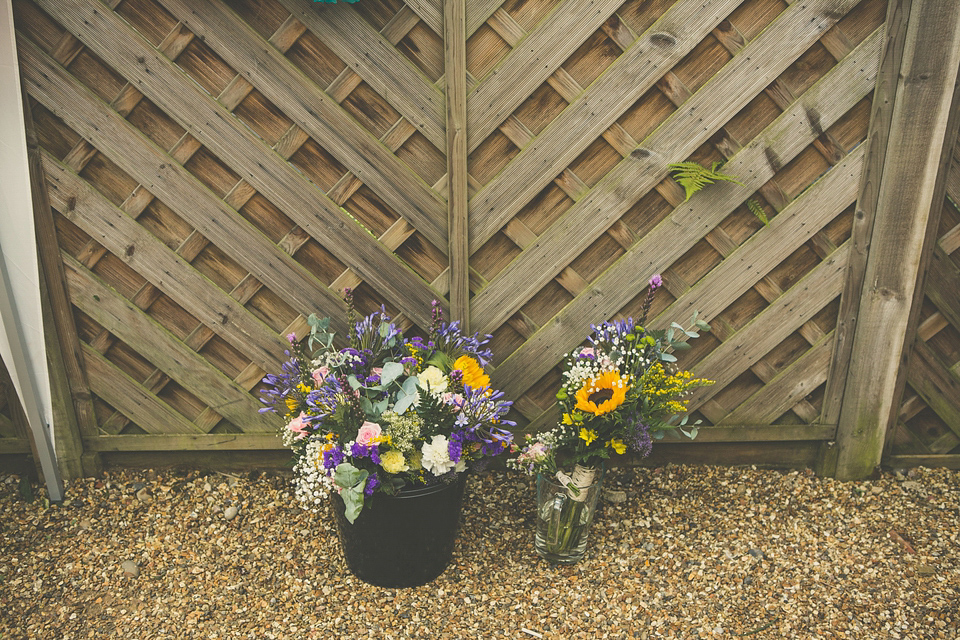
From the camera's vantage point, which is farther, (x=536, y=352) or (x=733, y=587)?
(x=536, y=352)

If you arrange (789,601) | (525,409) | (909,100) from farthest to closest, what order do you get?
(525,409) < (909,100) < (789,601)

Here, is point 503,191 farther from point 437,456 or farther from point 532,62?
point 437,456

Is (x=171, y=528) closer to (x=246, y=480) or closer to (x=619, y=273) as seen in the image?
(x=246, y=480)

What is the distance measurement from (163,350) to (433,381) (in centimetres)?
94

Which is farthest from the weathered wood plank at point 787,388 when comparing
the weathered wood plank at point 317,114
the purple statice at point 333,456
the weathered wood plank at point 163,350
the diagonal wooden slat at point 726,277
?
the weathered wood plank at point 163,350

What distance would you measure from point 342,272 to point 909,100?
1639 mm

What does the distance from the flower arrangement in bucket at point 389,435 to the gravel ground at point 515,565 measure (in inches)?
6.3

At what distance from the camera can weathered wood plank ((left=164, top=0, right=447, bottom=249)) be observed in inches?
63.0

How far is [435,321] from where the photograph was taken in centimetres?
166

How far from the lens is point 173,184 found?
1.72 meters

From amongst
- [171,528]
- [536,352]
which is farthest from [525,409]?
[171,528]

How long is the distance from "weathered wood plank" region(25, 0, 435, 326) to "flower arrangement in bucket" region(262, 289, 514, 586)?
213 mm

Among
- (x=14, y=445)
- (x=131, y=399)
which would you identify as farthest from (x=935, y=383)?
(x=14, y=445)

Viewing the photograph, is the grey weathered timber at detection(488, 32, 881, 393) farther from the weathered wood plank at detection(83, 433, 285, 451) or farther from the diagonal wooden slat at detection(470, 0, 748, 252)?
the weathered wood plank at detection(83, 433, 285, 451)
